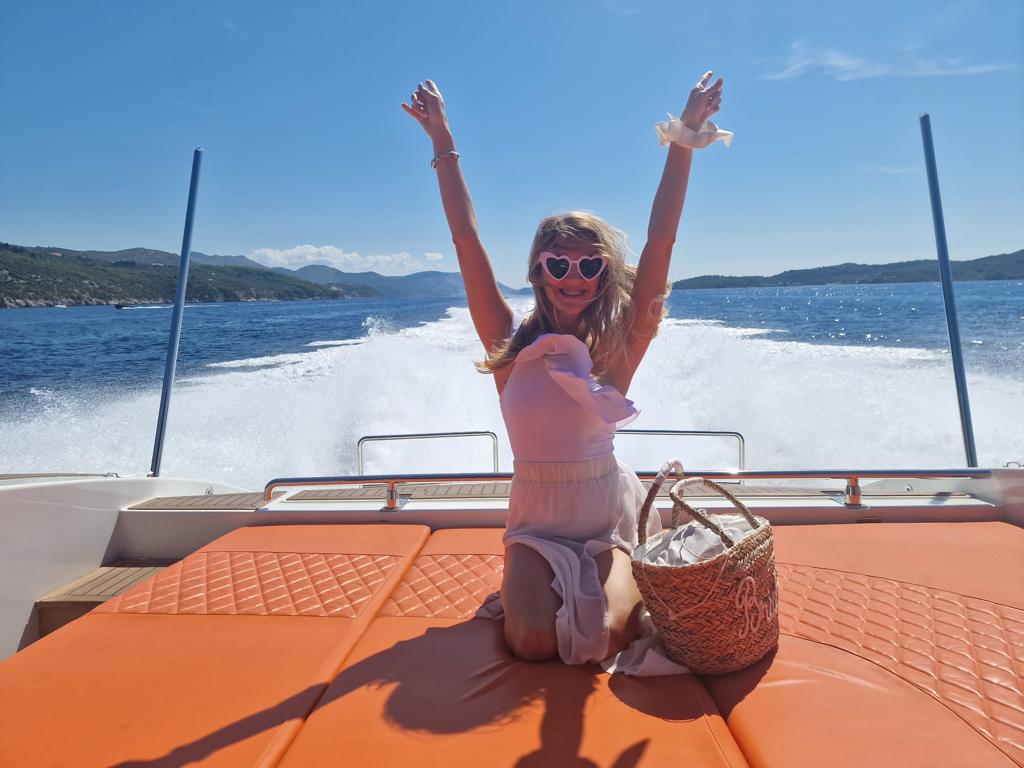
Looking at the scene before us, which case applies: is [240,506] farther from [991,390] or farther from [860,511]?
[991,390]

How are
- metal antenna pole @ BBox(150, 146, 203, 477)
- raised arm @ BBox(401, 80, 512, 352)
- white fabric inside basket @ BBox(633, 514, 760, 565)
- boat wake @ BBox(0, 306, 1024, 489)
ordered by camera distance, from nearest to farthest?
white fabric inside basket @ BBox(633, 514, 760, 565)
raised arm @ BBox(401, 80, 512, 352)
metal antenna pole @ BBox(150, 146, 203, 477)
boat wake @ BBox(0, 306, 1024, 489)

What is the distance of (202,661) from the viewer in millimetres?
1554

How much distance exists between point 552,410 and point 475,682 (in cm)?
69

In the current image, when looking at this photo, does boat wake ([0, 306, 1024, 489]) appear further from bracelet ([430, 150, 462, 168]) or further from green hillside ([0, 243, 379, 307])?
green hillside ([0, 243, 379, 307])

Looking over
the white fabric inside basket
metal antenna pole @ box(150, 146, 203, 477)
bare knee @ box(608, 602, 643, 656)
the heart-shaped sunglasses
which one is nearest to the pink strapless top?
the heart-shaped sunglasses

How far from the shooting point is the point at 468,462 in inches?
252

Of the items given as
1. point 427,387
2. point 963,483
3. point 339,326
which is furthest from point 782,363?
point 339,326

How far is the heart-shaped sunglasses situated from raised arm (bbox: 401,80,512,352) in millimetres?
209

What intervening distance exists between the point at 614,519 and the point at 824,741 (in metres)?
0.69

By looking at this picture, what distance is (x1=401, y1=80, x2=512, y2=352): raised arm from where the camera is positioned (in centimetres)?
179

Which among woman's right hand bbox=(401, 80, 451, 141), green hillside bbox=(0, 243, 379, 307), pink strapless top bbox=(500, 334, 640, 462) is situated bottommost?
pink strapless top bbox=(500, 334, 640, 462)

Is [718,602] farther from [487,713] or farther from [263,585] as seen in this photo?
[263,585]

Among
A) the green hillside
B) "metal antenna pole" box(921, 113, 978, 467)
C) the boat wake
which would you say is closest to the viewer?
"metal antenna pole" box(921, 113, 978, 467)

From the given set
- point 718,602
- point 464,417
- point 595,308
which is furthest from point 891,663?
point 464,417
